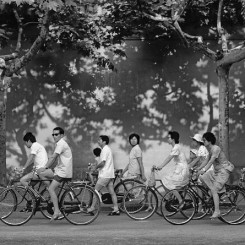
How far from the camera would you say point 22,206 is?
A: 1282 cm

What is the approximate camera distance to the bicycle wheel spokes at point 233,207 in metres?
12.8

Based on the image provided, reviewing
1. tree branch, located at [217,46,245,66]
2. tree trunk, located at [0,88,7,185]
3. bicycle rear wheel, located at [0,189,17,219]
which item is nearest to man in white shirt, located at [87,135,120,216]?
bicycle rear wheel, located at [0,189,17,219]

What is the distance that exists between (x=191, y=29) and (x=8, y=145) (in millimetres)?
6378

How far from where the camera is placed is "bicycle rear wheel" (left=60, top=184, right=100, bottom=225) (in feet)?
41.6

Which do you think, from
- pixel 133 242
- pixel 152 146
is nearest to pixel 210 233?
pixel 133 242

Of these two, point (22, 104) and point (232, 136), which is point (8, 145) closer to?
point (22, 104)

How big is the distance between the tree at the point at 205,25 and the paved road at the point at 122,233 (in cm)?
482

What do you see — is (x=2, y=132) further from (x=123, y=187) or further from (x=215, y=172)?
(x=215, y=172)

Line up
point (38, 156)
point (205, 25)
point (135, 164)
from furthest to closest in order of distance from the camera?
point (205, 25) < point (135, 164) < point (38, 156)

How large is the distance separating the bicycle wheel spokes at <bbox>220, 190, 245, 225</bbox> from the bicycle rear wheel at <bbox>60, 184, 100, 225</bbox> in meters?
2.30

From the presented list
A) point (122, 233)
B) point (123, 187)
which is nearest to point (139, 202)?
point (123, 187)

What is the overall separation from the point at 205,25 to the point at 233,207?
355 inches

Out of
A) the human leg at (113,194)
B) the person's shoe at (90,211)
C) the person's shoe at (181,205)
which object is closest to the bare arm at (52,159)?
the person's shoe at (90,211)

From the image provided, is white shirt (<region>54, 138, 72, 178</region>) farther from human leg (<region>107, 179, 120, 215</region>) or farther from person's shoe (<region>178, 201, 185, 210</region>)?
person's shoe (<region>178, 201, 185, 210</region>)
